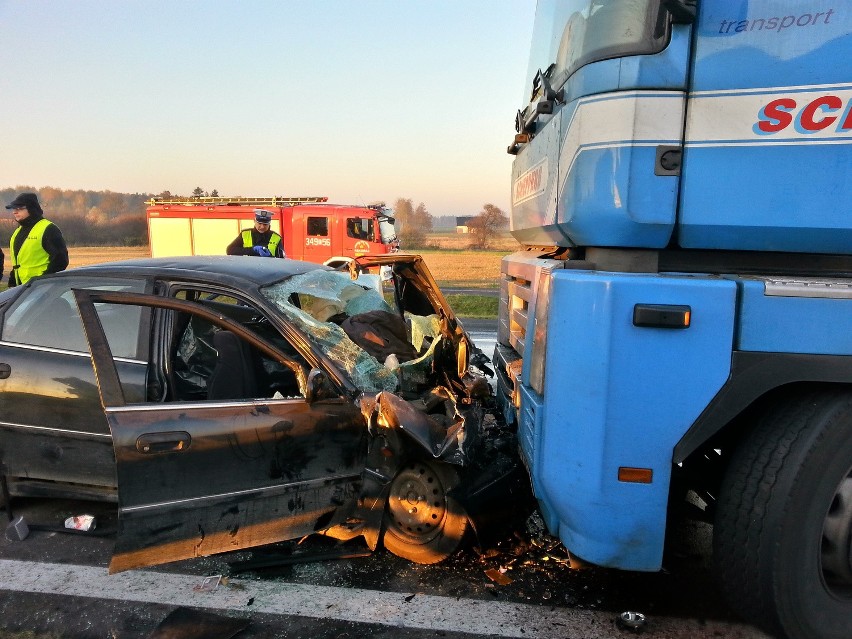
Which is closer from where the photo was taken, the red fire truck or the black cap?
the black cap

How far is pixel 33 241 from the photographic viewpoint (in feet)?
19.3

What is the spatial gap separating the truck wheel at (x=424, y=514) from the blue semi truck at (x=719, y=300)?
2.18 feet

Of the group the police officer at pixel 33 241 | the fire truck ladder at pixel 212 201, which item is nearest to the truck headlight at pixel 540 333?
the police officer at pixel 33 241

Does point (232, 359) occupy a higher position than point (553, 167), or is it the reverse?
point (553, 167)

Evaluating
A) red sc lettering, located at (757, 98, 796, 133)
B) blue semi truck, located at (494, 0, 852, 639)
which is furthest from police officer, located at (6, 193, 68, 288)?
red sc lettering, located at (757, 98, 796, 133)

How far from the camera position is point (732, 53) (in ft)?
6.55

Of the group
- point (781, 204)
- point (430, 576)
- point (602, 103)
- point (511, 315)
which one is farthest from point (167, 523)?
point (781, 204)

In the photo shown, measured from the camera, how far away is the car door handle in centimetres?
248

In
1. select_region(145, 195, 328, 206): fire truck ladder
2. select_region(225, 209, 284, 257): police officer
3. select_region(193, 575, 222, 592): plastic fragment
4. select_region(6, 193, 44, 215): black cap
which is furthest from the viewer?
select_region(145, 195, 328, 206): fire truck ladder

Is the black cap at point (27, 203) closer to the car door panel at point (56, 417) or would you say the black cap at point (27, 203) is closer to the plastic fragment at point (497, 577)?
the car door panel at point (56, 417)

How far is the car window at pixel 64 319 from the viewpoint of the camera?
308 cm

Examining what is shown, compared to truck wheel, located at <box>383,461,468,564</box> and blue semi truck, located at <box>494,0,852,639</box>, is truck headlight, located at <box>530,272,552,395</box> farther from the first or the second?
truck wheel, located at <box>383,461,468,564</box>

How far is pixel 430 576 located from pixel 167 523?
126 cm

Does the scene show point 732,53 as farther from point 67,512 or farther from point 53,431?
point 67,512
